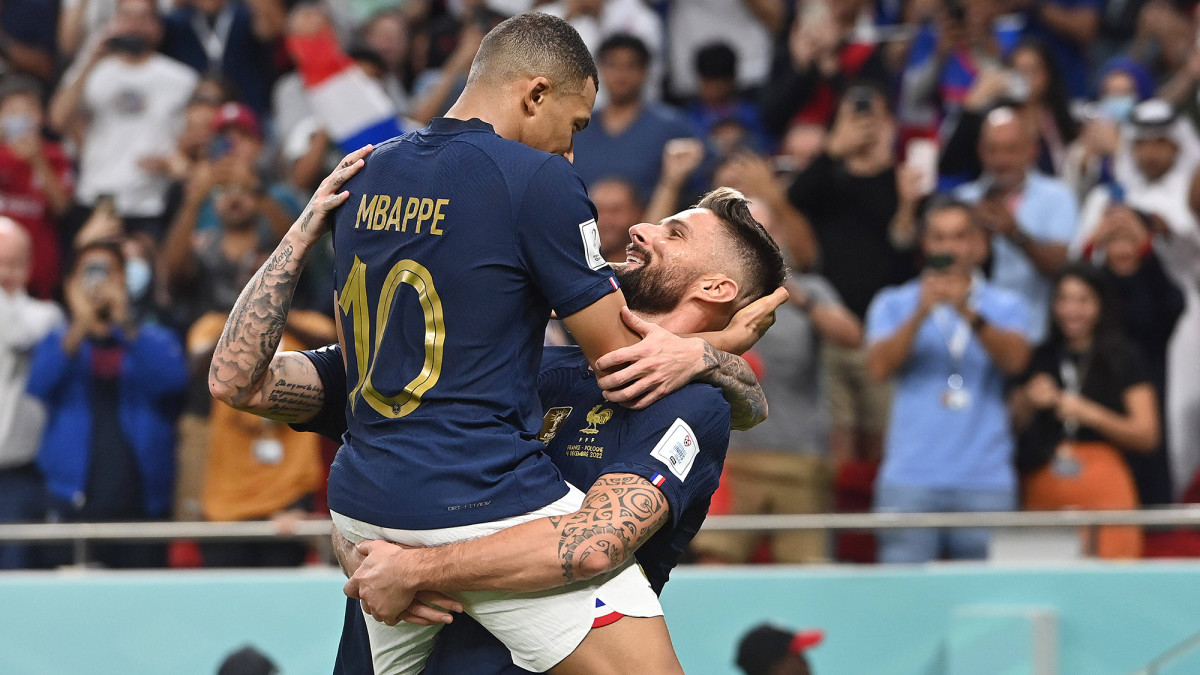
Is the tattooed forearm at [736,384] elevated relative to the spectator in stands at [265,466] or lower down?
elevated

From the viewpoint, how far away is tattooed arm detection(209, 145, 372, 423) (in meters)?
3.38

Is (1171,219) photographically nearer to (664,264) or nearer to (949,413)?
(949,413)

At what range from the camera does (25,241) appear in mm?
7469

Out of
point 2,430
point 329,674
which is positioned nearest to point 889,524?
point 329,674

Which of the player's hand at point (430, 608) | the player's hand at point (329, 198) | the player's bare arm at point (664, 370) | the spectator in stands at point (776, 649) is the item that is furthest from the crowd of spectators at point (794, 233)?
the player's hand at point (329, 198)

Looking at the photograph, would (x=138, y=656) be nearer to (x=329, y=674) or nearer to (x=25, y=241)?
(x=329, y=674)

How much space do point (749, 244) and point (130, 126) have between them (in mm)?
6361

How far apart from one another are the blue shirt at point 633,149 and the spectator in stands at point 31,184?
3.21 m

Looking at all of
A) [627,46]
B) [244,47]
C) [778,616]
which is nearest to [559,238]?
[778,616]

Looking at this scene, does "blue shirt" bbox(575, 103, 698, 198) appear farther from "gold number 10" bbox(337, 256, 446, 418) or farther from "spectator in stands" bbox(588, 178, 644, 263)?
"gold number 10" bbox(337, 256, 446, 418)

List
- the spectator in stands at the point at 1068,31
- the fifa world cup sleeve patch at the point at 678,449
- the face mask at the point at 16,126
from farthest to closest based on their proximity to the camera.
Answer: the spectator in stands at the point at 1068,31 → the face mask at the point at 16,126 → the fifa world cup sleeve patch at the point at 678,449

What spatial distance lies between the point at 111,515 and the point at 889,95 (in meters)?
4.92

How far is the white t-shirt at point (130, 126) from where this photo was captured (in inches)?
353

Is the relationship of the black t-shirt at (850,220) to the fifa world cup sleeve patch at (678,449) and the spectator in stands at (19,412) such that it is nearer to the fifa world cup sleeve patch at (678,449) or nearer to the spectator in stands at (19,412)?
the spectator in stands at (19,412)
